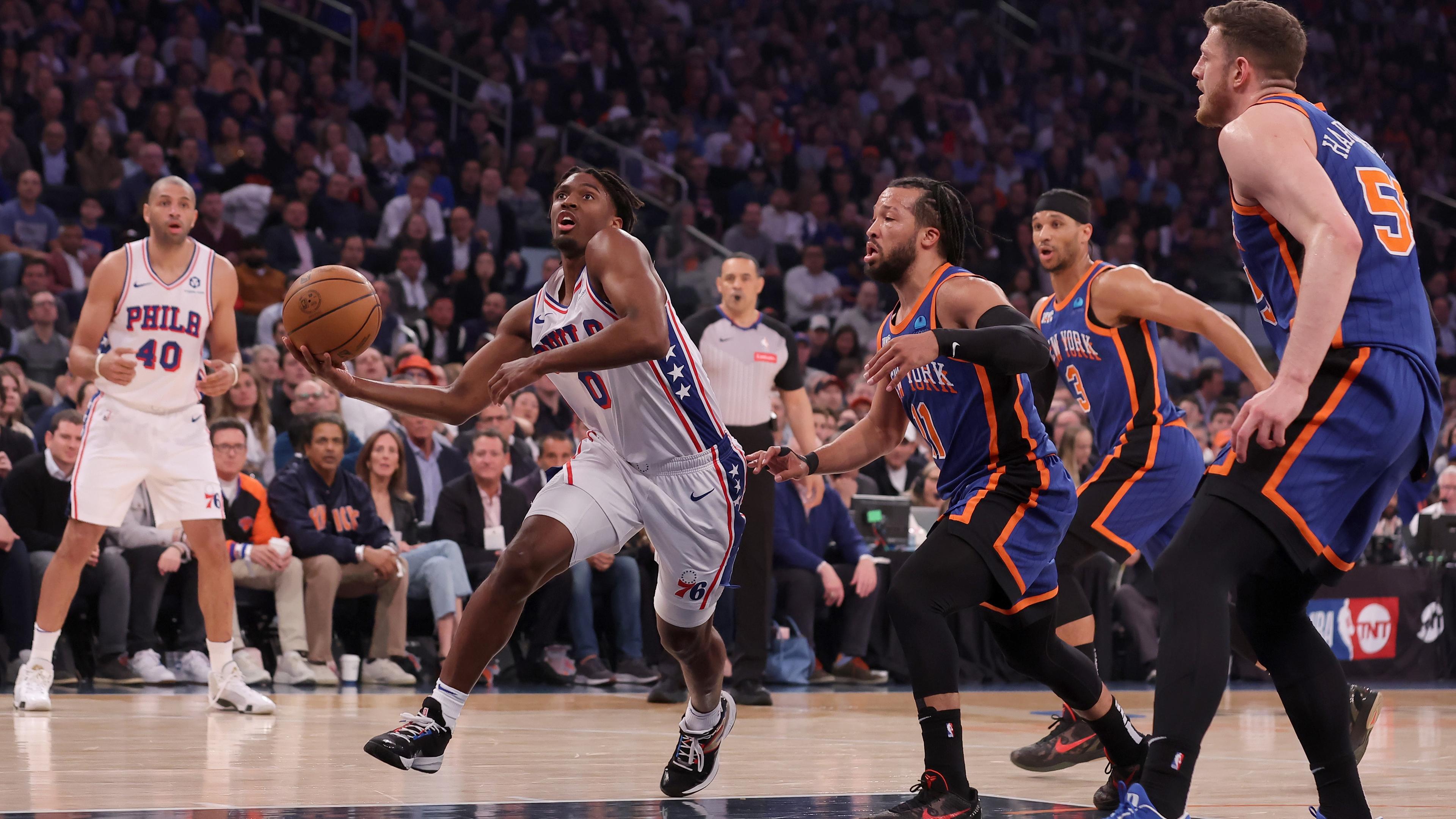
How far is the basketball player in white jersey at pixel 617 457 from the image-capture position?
15.3 feet

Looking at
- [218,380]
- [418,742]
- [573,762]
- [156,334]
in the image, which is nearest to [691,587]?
[418,742]

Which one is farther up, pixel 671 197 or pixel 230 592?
pixel 671 197

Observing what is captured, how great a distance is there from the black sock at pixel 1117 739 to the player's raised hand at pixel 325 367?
240cm

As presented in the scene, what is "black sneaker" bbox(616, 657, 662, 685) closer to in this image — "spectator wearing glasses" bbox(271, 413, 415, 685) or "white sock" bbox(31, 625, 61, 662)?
"spectator wearing glasses" bbox(271, 413, 415, 685)

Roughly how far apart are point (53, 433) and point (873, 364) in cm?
618

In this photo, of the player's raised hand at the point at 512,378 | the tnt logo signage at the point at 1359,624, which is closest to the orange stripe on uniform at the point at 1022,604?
the player's raised hand at the point at 512,378

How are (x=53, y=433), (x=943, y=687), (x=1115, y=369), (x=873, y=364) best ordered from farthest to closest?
(x=53, y=433), (x=1115, y=369), (x=943, y=687), (x=873, y=364)

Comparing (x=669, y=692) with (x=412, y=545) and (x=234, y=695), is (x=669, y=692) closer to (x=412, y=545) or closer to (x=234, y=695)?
(x=412, y=545)

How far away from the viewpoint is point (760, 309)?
15.5 meters

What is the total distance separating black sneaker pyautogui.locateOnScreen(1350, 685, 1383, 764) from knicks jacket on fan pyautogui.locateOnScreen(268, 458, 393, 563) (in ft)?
18.1

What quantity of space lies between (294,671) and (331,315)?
4510mm

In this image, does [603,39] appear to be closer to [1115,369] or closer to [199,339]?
[199,339]

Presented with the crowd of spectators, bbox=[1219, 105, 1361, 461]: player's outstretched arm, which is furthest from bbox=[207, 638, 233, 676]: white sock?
bbox=[1219, 105, 1361, 461]: player's outstretched arm

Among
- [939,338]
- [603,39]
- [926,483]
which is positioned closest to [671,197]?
[603,39]
